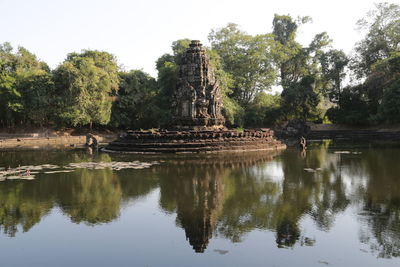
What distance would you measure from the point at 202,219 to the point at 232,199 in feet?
5.95

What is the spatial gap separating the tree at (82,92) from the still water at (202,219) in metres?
27.7

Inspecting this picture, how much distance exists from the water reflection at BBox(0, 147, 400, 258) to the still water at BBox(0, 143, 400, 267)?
3cm

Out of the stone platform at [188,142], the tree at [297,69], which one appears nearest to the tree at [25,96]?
the stone platform at [188,142]

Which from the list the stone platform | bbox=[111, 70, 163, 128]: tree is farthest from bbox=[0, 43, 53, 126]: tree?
the stone platform

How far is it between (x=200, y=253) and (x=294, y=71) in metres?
52.9

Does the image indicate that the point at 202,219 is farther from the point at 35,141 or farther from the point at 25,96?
the point at 25,96

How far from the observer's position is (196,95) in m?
25.6

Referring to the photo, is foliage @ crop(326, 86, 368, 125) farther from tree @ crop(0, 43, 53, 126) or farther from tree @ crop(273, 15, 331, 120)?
tree @ crop(0, 43, 53, 126)

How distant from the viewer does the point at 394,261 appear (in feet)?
17.4

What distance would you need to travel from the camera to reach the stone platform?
2131cm

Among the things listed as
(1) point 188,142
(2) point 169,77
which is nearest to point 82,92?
(2) point 169,77

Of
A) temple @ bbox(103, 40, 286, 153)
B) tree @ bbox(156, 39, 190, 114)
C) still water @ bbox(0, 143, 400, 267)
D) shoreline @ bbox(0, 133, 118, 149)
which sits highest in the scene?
tree @ bbox(156, 39, 190, 114)

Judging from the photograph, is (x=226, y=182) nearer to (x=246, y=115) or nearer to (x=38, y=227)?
(x=38, y=227)

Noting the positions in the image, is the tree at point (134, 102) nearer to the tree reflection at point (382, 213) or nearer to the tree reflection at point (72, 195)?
the tree reflection at point (72, 195)
